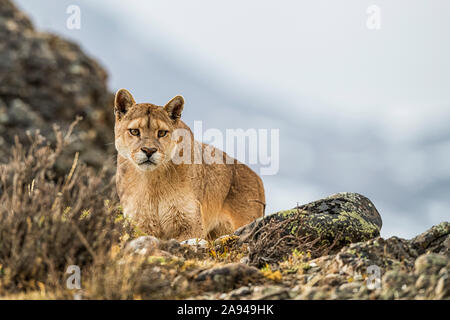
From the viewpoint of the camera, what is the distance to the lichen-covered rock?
9102mm

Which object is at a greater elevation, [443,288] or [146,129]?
[146,129]

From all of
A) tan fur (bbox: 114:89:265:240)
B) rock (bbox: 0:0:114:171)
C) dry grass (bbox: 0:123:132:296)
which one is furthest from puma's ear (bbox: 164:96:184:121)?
rock (bbox: 0:0:114:171)

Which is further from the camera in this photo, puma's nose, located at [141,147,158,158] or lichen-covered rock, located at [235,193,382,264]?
lichen-covered rock, located at [235,193,382,264]

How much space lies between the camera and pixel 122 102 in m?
9.69

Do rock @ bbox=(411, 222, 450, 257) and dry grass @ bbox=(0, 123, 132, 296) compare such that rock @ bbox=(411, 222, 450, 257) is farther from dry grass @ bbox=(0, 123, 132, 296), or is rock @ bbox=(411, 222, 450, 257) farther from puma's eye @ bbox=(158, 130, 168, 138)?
dry grass @ bbox=(0, 123, 132, 296)

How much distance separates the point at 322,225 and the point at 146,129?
11.6ft

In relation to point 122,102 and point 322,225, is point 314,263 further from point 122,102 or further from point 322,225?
point 122,102

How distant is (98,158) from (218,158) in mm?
21706

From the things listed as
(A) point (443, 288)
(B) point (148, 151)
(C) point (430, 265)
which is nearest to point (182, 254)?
(B) point (148, 151)

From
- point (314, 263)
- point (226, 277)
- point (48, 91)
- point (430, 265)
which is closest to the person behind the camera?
point (430, 265)

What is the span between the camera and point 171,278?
6.20 meters

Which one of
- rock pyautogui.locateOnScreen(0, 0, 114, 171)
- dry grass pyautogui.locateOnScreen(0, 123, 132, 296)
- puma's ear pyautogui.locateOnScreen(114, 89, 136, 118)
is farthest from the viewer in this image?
rock pyautogui.locateOnScreen(0, 0, 114, 171)
